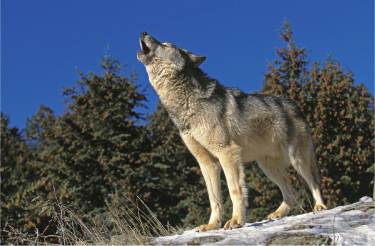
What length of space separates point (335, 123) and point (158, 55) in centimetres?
754

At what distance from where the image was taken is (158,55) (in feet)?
15.1

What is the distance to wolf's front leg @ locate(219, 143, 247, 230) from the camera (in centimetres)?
392

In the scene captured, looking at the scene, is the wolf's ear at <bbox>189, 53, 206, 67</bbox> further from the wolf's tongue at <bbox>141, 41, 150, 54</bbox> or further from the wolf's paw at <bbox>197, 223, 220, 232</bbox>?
the wolf's paw at <bbox>197, 223, 220, 232</bbox>

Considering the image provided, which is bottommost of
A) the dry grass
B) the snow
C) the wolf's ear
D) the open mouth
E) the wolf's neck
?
the snow

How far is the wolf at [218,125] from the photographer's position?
13.9 ft

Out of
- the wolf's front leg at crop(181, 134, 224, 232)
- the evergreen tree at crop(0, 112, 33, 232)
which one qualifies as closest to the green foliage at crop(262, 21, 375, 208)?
the wolf's front leg at crop(181, 134, 224, 232)

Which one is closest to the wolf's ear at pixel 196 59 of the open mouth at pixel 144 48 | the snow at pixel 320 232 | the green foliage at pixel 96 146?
the open mouth at pixel 144 48

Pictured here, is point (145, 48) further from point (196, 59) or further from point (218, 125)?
point (218, 125)

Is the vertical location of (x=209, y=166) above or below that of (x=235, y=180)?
Answer: above

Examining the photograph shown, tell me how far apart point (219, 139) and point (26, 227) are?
285 inches

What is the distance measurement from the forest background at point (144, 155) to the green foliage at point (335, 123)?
0.10 feet

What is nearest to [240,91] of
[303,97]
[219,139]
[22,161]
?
[219,139]

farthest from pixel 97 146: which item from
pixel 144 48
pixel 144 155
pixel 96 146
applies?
pixel 144 48

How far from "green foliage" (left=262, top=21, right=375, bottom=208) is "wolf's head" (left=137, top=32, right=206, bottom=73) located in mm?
6260
